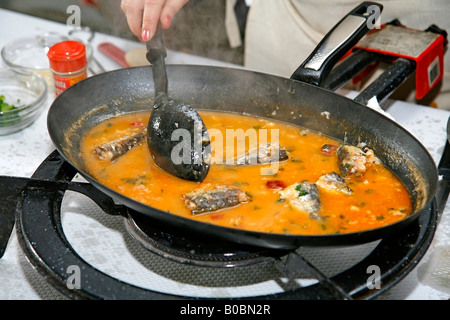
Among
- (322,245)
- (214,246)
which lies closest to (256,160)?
(214,246)

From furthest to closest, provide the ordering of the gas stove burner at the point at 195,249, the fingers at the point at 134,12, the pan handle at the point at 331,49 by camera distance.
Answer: the fingers at the point at 134,12
the pan handle at the point at 331,49
the gas stove burner at the point at 195,249

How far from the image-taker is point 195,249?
1.31 metres

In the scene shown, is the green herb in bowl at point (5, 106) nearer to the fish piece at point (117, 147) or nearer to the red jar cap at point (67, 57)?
the red jar cap at point (67, 57)

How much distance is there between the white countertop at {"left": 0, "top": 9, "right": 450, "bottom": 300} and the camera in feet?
4.62

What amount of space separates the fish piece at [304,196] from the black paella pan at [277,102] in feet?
0.96

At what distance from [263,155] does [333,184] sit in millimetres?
266

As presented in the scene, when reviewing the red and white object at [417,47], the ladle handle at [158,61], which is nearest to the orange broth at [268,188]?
the ladle handle at [158,61]

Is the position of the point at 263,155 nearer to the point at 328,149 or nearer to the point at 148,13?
the point at 328,149

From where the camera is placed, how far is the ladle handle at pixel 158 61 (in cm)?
178

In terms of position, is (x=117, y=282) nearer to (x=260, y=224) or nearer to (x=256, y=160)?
(x=260, y=224)

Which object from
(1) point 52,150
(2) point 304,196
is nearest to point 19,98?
(1) point 52,150

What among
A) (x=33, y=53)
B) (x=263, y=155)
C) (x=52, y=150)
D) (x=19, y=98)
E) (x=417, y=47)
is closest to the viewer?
(x=263, y=155)

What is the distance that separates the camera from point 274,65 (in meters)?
2.89

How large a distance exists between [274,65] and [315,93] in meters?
1.17
